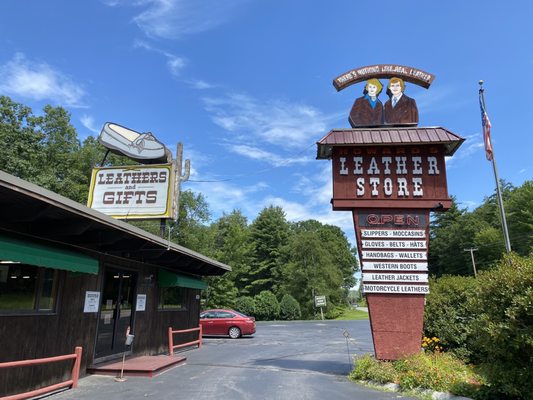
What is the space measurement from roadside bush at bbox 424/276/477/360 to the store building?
7277 millimetres

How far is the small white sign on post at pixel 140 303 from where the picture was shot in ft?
39.2

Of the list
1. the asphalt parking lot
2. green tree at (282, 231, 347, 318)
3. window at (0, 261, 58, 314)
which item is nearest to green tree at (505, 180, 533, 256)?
green tree at (282, 231, 347, 318)

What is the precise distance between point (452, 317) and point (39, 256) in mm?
9741

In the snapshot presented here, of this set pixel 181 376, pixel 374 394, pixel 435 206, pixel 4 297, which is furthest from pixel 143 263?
pixel 435 206

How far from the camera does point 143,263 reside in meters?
12.5

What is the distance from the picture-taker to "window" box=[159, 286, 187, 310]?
13.9m

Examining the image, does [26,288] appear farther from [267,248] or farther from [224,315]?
[267,248]

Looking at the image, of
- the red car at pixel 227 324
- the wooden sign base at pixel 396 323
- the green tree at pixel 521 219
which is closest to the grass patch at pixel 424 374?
the wooden sign base at pixel 396 323

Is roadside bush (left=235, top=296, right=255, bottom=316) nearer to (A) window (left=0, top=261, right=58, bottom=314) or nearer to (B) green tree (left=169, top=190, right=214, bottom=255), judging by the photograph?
(B) green tree (left=169, top=190, right=214, bottom=255)

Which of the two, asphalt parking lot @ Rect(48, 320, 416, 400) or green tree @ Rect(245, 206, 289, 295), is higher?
green tree @ Rect(245, 206, 289, 295)

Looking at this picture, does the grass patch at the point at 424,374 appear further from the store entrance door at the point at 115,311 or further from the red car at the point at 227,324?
the red car at the point at 227,324

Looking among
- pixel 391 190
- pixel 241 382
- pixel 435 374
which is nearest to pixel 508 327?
pixel 435 374

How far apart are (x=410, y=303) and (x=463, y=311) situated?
6.27 feet

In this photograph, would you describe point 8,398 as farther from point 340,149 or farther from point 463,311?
point 463,311
